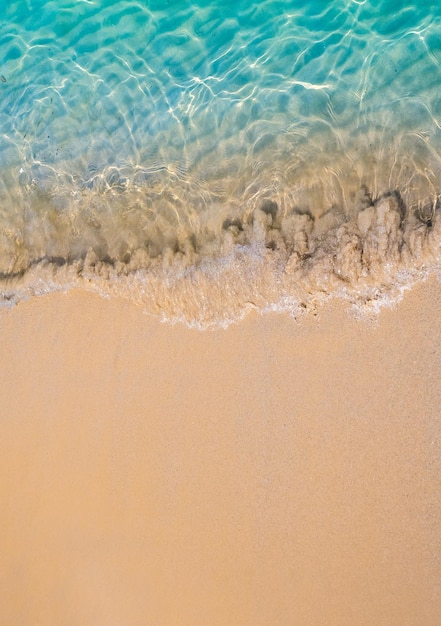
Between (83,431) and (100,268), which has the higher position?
(100,268)

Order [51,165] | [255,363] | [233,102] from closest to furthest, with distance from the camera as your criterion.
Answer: [255,363] → [233,102] → [51,165]

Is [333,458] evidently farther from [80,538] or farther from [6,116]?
[6,116]

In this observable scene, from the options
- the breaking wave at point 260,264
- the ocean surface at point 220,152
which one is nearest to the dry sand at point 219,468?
the breaking wave at point 260,264

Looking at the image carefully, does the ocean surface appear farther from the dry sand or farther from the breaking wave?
the dry sand

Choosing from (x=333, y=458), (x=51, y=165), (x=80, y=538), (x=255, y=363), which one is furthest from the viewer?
(x=51, y=165)

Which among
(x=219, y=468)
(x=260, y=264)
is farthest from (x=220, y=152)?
(x=219, y=468)

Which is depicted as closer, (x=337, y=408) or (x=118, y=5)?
(x=337, y=408)

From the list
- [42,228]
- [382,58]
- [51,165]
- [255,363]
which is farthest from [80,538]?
[382,58]

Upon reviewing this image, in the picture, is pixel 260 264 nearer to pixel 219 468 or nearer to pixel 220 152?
pixel 220 152
